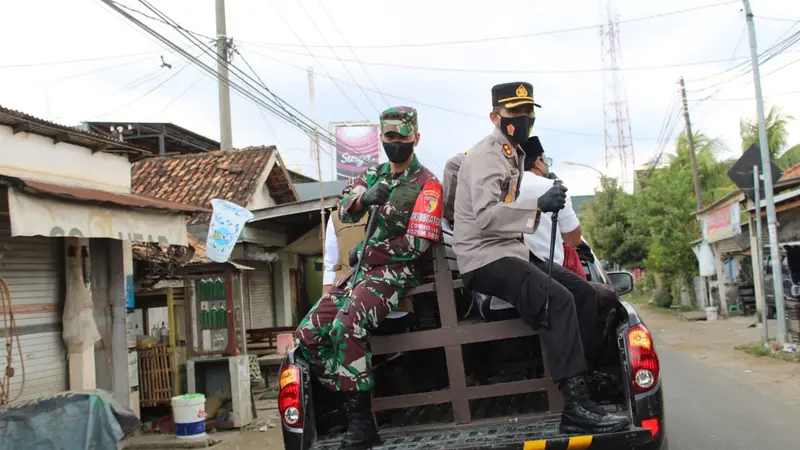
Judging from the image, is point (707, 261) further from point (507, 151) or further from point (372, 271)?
point (372, 271)

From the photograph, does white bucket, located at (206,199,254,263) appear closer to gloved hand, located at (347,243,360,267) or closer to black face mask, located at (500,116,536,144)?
gloved hand, located at (347,243,360,267)

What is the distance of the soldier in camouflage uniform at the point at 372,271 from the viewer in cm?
346

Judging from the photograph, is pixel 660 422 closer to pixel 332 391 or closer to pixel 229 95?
pixel 332 391

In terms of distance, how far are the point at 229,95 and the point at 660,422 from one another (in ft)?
53.0

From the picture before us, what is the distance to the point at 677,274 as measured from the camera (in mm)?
26984

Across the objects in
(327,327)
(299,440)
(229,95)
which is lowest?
(299,440)

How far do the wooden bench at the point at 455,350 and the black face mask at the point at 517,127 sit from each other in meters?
0.78

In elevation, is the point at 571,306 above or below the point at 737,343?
above

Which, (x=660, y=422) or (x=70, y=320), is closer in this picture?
(x=660, y=422)

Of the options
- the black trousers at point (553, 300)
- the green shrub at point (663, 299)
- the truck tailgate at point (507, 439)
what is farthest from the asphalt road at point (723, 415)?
the green shrub at point (663, 299)

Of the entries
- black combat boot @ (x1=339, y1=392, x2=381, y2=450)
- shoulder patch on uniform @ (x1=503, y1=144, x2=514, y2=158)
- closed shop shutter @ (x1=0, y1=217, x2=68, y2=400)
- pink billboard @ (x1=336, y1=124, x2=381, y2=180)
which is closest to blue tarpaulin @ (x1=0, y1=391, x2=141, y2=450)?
closed shop shutter @ (x1=0, y1=217, x2=68, y2=400)

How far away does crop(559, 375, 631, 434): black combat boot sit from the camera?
3.09 meters

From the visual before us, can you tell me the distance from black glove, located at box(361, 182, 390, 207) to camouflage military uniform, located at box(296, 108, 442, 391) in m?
0.16

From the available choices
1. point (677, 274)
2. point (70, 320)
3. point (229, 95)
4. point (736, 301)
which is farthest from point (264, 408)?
point (677, 274)
